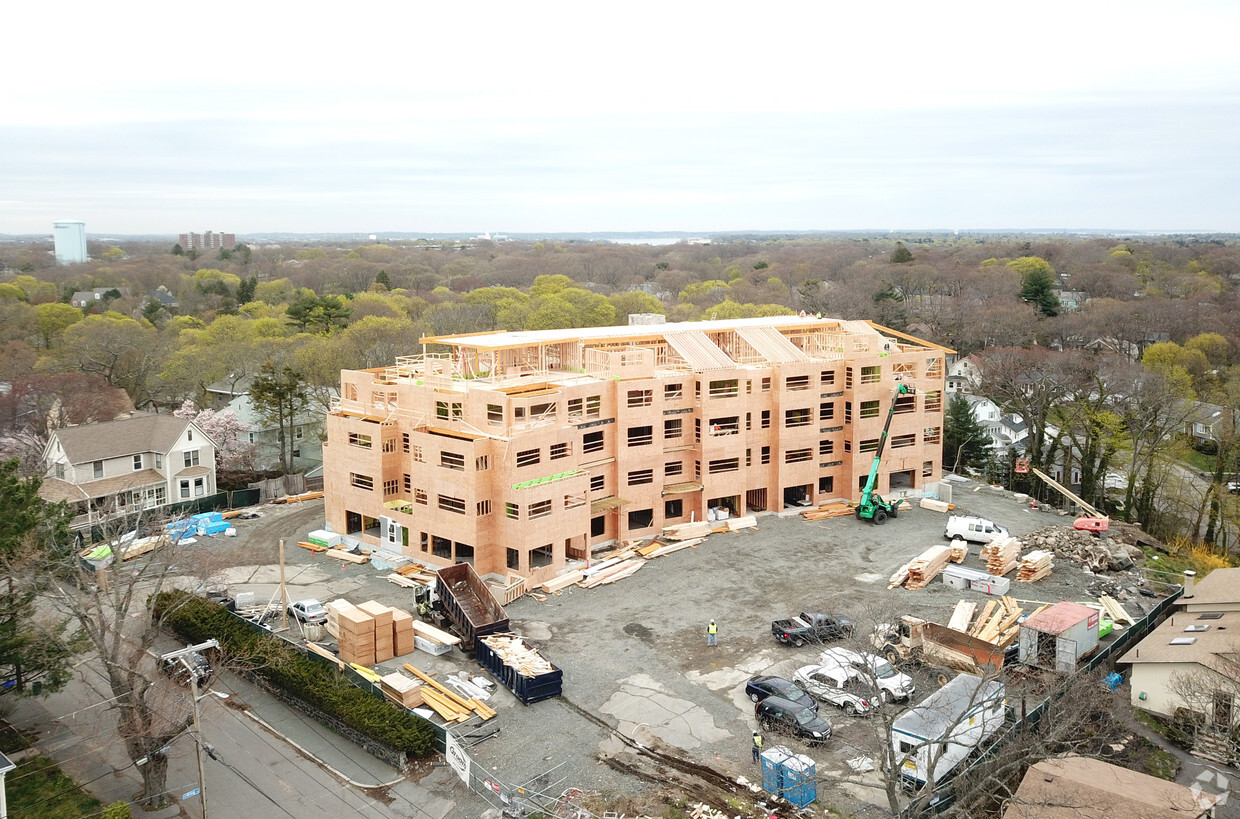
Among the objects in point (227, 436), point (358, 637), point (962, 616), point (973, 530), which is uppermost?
point (227, 436)

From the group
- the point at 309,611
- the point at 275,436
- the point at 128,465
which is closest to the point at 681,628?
the point at 309,611

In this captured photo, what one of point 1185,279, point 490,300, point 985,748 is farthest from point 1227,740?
point 1185,279

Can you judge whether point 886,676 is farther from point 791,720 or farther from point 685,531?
point 685,531

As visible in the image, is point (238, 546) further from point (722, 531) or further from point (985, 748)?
point (985, 748)

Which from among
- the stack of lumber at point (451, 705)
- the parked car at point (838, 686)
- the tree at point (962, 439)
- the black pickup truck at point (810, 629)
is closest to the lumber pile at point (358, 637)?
the stack of lumber at point (451, 705)

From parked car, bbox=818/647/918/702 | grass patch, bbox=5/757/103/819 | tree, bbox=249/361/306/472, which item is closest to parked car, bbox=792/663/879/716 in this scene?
parked car, bbox=818/647/918/702

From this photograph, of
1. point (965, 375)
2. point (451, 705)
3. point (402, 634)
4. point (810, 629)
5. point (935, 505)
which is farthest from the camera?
point (965, 375)
